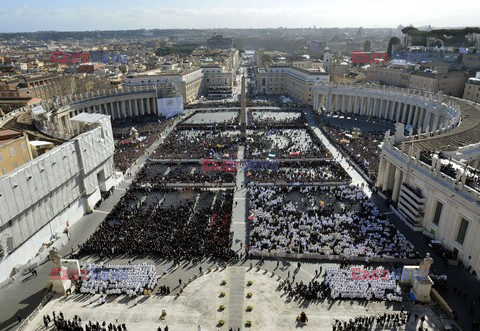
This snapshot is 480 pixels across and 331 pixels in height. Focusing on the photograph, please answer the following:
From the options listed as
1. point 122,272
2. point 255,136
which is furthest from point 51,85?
point 122,272

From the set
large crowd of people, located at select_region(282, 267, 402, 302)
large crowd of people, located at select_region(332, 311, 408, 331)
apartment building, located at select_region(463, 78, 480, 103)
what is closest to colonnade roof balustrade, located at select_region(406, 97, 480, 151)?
large crowd of people, located at select_region(282, 267, 402, 302)

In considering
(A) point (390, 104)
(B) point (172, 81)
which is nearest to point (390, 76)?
(A) point (390, 104)

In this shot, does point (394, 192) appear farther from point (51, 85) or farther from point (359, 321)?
point (51, 85)

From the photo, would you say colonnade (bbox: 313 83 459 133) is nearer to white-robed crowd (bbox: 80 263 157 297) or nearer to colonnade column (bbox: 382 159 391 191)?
colonnade column (bbox: 382 159 391 191)

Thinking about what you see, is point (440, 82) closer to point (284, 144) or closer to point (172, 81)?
point (284, 144)

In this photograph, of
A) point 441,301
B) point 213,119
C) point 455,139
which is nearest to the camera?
point 441,301

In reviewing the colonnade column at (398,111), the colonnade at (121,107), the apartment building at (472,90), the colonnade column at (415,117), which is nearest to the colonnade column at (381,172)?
the colonnade column at (415,117)

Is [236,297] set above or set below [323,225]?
below
